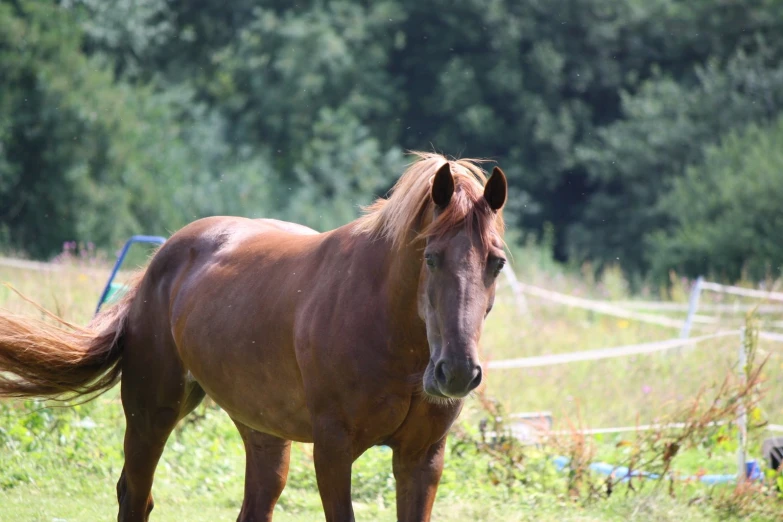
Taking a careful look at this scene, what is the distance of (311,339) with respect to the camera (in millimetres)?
4078

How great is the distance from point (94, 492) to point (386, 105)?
75.2 ft

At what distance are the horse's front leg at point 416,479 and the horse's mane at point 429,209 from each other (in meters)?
0.91

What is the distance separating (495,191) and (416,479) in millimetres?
1279

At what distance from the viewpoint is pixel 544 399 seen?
914 cm

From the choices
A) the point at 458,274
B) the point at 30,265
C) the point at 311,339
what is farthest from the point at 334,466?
the point at 30,265

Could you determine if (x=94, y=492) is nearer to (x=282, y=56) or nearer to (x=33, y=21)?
(x=33, y=21)

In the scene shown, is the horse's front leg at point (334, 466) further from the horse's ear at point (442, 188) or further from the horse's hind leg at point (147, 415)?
the horse's hind leg at point (147, 415)

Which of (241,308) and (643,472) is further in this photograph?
(643,472)

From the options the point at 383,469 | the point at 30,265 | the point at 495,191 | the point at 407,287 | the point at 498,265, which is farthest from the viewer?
the point at 30,265

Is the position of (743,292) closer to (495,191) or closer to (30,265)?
(495,191)

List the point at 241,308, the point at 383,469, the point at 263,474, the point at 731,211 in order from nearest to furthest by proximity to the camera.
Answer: the point at 241,308 < the point at 263,474 < the point at 383,469 < the point at 731,211

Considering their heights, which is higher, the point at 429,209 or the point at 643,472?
the point at 429,209

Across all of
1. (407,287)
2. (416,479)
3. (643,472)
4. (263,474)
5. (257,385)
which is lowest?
(643,472)

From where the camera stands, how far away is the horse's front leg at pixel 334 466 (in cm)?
396
